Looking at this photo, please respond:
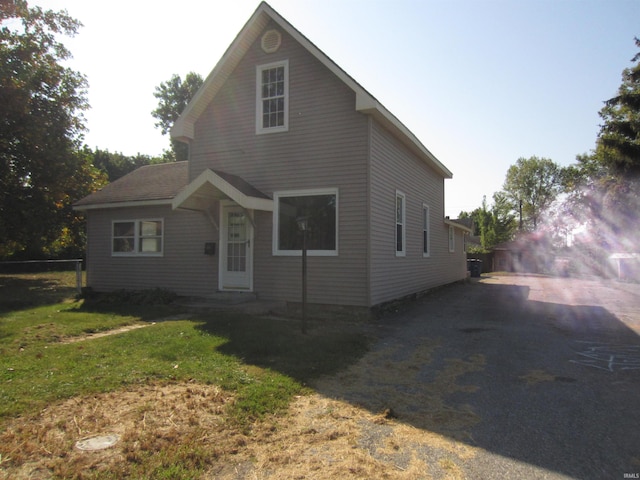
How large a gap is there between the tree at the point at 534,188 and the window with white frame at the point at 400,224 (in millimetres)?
59171

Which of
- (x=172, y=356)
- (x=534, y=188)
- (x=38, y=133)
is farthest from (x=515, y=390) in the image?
(x=534, y=188)

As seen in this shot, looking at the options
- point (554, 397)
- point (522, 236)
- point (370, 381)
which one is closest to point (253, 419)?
point (370, 381)

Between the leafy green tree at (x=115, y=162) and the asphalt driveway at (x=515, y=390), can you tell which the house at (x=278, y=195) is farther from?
the leafy green tree at (x=115, y=162)

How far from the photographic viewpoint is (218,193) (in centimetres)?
1055

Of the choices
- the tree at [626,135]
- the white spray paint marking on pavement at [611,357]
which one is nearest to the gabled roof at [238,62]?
the white spray paint marking on pavement at [611,357]

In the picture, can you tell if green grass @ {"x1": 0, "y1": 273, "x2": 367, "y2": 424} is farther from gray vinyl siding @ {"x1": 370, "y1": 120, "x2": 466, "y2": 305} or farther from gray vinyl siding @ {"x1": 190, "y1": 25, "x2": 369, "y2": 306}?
gray vinyl siding @ {"x1": 370, "y1": 120, "x2": 466, "y2": 305}

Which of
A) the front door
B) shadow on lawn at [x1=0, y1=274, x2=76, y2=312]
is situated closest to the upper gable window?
the front door

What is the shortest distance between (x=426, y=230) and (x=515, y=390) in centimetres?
1041

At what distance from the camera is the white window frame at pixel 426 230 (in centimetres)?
1451

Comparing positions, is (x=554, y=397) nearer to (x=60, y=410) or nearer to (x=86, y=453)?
(x=86, y=453)

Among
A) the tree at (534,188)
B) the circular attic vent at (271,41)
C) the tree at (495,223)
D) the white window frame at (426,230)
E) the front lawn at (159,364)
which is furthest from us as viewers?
the tree at (534,188)

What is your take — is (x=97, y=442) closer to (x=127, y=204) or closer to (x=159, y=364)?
(x=159, y=364)

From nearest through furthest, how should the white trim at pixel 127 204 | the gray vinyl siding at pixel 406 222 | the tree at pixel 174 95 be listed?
the gray vinyl siding at pixel 406 222 → the white trim at pixel 127 204 → the tree at pixel 174 95

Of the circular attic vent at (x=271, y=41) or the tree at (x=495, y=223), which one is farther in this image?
the tree at (x=495, y=223)
